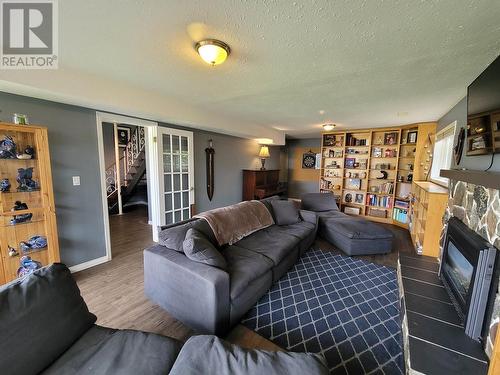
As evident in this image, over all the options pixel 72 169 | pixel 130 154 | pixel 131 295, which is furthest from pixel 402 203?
pixel 130 154

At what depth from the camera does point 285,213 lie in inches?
137

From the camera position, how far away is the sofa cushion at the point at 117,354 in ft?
3.19

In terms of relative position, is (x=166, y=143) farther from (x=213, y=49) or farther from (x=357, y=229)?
(x=357, y=229)

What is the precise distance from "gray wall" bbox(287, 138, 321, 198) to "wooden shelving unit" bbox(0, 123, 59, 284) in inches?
256

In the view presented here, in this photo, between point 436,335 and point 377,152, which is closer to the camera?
point 436,335

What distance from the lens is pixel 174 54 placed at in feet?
5.69

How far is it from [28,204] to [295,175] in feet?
21.9

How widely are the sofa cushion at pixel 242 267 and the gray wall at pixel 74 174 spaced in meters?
1.87

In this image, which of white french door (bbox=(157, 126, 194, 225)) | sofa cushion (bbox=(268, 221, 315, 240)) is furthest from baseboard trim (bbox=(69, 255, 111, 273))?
sofa cushion (bbox=(268, 221, 315, 240))

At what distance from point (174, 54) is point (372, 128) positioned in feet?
16.1

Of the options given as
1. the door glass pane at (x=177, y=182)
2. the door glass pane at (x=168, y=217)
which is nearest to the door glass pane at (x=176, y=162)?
the door glass pane at (x=177, y=182)

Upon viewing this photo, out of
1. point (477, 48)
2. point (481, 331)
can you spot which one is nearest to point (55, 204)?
point (481, 331)

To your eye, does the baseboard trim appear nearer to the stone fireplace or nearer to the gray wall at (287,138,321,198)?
the stone fireplace

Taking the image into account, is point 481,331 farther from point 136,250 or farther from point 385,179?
point 385,179
